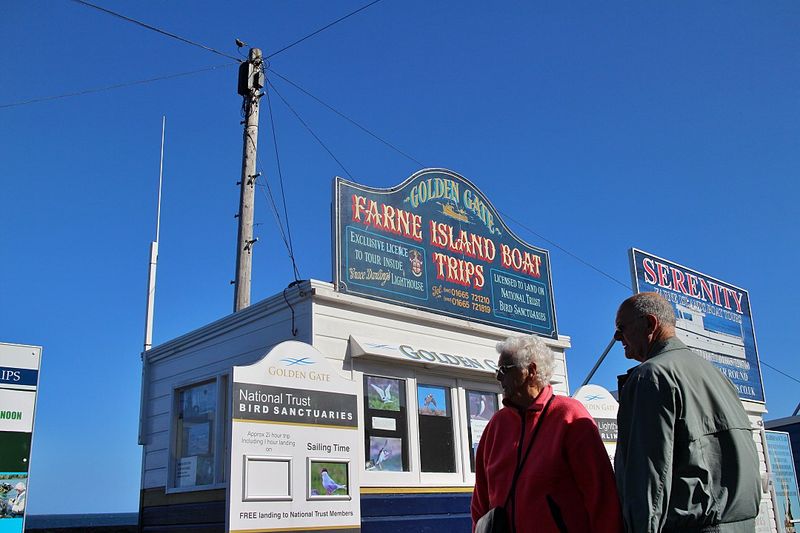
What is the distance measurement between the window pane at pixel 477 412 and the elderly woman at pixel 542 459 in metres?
4.35

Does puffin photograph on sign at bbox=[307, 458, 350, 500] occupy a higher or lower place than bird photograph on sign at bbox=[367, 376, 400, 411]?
lower

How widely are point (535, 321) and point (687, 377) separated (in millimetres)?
6621

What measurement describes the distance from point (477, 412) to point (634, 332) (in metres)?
5.07

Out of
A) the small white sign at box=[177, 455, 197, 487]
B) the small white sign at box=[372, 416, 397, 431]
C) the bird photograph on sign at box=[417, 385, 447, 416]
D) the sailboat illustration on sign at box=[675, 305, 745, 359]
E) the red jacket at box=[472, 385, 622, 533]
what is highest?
the sailboat illustration on sign at box=[675, 305, 745, 359]

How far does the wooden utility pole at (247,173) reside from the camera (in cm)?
1012

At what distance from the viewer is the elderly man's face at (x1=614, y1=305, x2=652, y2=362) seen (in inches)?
120

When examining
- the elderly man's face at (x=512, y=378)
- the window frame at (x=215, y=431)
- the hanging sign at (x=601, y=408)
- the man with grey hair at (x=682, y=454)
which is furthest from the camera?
the hanging sign at (x=601, y=408)

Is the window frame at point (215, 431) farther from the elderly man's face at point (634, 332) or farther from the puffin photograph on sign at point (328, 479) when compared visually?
the elderly man's face at point (634, 332)

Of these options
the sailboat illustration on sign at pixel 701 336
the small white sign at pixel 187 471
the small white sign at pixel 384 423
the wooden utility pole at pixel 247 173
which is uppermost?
the wooden utility pole at pixel 247 173

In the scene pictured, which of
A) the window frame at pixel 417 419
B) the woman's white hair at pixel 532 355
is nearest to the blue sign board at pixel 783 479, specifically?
the window frame at pixel 417 419

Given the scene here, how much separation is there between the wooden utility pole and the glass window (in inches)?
132

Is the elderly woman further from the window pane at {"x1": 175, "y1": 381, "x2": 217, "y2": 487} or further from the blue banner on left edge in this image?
the blue banner on left edge

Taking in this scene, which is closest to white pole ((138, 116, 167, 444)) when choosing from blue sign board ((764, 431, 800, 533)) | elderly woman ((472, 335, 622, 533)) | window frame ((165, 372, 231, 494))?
window frame ((165, 372, 231, 494))

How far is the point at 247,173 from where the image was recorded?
1062 cm
